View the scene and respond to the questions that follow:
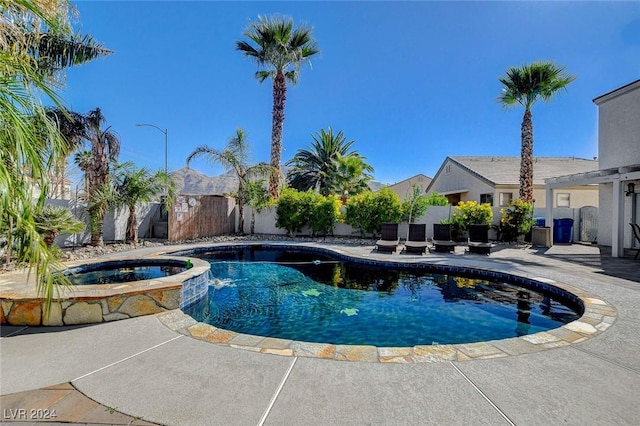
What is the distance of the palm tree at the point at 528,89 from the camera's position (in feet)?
44.2

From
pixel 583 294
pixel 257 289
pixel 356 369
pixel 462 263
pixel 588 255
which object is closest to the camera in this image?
pixel 356 369

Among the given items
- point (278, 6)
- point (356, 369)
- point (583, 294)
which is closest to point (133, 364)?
point (356, 369)

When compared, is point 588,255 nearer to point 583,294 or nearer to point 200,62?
point 583,294

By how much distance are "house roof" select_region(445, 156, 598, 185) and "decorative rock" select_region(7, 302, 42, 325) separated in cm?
2021

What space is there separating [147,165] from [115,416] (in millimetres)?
12167

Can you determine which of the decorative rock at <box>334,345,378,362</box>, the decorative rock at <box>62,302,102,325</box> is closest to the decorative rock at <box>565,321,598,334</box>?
the decorative rock at <box>334,345,378,362</box>

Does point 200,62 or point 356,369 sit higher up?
point 200,62

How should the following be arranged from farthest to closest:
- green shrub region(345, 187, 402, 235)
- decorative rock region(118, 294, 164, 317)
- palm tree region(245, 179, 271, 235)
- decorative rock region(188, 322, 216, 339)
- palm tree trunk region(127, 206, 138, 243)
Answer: palm tree region(245, 179, 271, 235)
green shrub region(345, 187, 402, 235)
palm tree trunk region(127, 206, 138, 243)
decorative rock region(118, 294, 164, 317)
decorative rock region(188, 322, 216, 339)

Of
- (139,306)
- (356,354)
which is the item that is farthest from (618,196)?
(139,306)

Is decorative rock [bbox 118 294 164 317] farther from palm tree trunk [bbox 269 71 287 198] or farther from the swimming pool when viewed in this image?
palm tree trunk [bbox 269 71 287 198]

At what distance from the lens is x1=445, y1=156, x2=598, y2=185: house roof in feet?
60.3

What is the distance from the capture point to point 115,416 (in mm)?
2055

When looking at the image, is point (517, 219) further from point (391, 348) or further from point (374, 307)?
point (391, 348)

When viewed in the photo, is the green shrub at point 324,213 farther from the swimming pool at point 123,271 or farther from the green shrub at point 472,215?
the swimming pool at point 123,271
